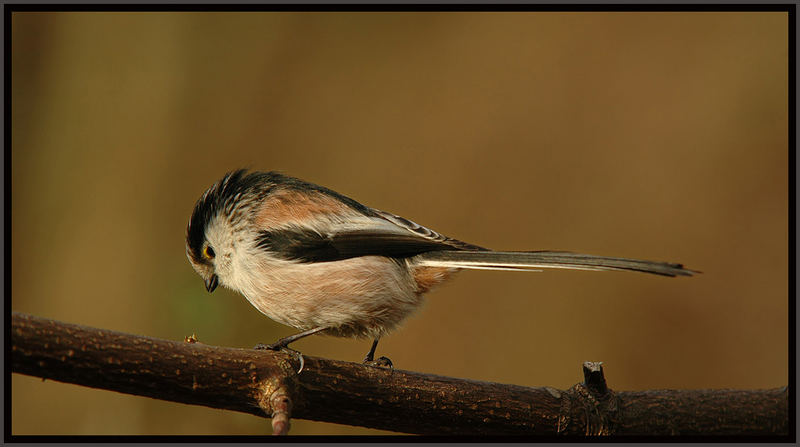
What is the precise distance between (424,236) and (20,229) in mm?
5053

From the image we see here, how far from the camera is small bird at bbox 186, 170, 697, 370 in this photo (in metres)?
3.25

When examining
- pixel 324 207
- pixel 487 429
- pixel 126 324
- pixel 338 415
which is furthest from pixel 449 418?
pixel 126 324

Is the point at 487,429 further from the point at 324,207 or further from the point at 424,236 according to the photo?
the point at 324,207

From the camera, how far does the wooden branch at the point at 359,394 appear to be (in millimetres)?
2092

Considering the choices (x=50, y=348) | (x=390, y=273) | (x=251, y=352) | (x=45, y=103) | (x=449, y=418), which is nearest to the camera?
(x=50, y=348)

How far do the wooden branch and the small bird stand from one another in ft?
2.01

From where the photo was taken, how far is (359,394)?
2.52 metres

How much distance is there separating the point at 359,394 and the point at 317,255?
993 mm

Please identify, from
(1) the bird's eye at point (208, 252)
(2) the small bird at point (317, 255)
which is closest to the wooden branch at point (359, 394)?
(2) the small bird at point (317, 255)

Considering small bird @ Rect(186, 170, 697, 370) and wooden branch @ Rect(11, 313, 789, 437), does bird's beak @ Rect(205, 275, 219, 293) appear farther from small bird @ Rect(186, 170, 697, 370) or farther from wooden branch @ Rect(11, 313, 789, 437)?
wooden branch @ Rect(11, 313, 789, 437)

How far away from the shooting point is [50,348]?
80.4 inches

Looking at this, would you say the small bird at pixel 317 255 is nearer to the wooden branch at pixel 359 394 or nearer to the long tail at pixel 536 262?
the long tail at pixel 536 262

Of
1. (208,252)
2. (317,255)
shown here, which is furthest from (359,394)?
(208,252)

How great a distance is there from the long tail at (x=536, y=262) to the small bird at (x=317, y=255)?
11 mm
